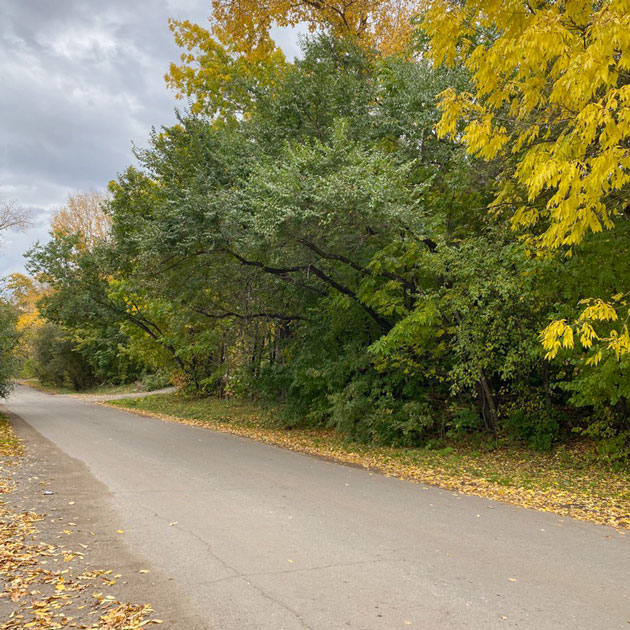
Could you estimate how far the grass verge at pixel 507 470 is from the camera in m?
6.99

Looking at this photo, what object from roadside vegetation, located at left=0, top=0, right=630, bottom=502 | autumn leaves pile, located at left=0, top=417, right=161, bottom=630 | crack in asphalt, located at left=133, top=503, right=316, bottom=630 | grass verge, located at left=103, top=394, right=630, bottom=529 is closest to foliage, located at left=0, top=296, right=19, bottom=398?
roadside vegetation, located at left=0, top=0, right=630, bottom=502

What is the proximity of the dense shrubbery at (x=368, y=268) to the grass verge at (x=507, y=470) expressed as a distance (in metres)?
0.50

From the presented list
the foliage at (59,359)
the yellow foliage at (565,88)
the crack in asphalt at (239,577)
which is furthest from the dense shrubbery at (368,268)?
the foliage at (59,359)

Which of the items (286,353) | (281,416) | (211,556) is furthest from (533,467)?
(286,353)

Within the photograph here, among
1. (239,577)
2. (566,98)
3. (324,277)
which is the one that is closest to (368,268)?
(324,277)

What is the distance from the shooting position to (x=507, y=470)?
9.38 meters

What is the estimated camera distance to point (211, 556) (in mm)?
4820

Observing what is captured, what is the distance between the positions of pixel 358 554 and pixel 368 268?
7046mm

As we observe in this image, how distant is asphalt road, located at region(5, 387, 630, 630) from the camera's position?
12.2 feet

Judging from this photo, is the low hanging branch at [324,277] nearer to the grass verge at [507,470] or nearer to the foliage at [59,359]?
the grass verge at [507,470]

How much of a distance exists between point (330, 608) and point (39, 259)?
78.3 ft

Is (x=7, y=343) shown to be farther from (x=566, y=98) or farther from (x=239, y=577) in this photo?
(x=566, y=98)

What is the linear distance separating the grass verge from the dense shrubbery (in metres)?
0.50

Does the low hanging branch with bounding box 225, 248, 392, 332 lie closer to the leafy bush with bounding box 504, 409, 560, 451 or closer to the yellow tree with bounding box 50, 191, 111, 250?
the leafy bush with bounding box 504, 409, 560, 451
